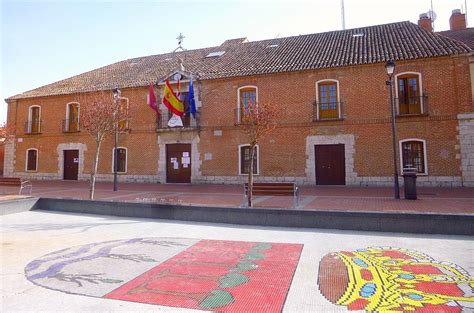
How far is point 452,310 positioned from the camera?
2.76 metres

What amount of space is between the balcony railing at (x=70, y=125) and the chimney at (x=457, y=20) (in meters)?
27.7

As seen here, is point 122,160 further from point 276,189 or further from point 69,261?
point 69,261

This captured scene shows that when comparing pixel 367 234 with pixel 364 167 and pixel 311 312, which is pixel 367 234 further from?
pixel 364 167

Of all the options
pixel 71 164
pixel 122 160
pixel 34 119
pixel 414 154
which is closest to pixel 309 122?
pixel 414 154

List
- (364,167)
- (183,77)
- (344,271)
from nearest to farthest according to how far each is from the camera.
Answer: (344,271)
(364,167)
(183,77)

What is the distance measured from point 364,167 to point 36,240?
45.2 ft

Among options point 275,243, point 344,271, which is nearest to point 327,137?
point 275,243

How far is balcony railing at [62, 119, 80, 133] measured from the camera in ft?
66.8

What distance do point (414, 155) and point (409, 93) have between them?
3142mm

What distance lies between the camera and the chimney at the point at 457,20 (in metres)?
20.0

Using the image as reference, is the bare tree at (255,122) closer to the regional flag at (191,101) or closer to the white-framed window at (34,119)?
the regional flag at (191,101)

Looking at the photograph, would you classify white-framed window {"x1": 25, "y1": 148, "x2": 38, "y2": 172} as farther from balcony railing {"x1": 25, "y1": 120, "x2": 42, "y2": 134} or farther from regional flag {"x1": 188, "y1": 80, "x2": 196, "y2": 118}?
regional flag {"x1": 188, "y1": 80, "x2": 196, "y2": 118}

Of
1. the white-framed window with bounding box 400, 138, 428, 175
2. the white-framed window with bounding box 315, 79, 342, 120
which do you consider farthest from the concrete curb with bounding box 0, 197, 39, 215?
the white-framed window with bounding box 400, 138, 428, 175

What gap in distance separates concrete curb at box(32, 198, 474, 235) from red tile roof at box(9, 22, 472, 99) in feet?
36.2
